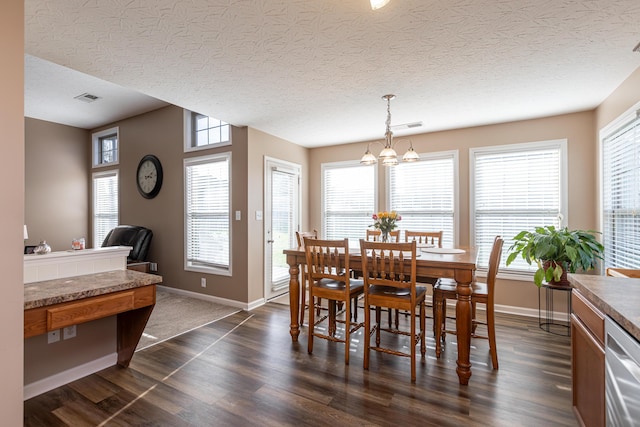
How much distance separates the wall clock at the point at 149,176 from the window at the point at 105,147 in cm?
90

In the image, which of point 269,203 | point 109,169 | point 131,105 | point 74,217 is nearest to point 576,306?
point 269,203

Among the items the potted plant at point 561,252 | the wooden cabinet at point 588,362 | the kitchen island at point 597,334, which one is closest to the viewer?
the kitchen island at point 597,334

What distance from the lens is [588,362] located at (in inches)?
58.4

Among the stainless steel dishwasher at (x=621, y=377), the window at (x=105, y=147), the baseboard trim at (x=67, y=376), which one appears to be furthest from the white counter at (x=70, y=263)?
the window at (x=105, y=147)

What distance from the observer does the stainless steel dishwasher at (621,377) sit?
1006 mm

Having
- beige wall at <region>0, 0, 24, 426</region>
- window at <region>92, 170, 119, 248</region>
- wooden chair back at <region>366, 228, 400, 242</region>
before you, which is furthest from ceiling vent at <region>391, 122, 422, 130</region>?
window at <region>92, 170, 119, 248</region>

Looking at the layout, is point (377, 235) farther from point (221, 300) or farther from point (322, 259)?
point (221, 300)

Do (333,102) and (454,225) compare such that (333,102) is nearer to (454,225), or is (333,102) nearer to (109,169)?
(454,225)

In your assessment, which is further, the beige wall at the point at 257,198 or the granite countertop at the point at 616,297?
the beige wall at the point at 257,198

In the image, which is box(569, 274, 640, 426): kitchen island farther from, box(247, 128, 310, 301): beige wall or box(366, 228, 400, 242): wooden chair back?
box(247, 128, 310, 301): beige wall

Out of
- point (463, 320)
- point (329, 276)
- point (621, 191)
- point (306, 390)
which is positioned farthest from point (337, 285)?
point (621, 191)

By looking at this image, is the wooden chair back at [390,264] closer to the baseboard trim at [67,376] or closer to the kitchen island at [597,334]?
the kitchen island at [597,334]

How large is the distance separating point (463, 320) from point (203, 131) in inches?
168

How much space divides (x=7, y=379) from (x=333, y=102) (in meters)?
3.13
